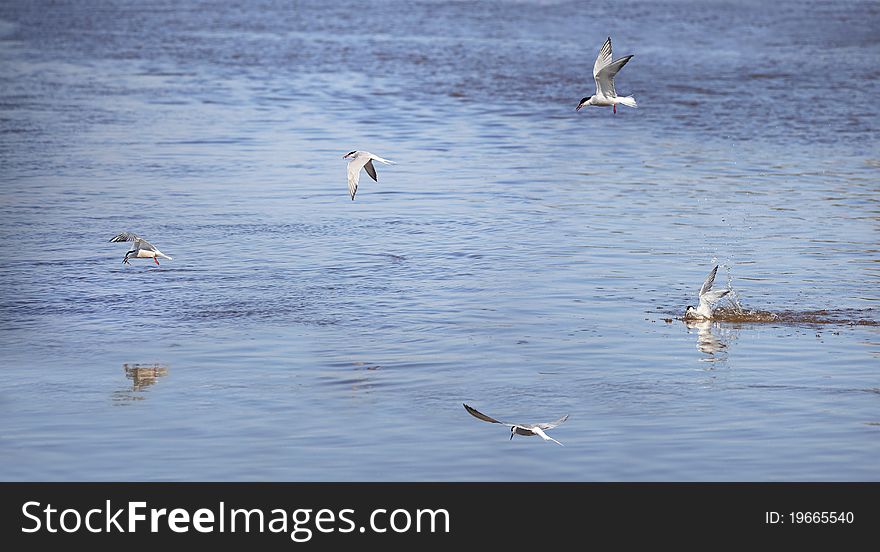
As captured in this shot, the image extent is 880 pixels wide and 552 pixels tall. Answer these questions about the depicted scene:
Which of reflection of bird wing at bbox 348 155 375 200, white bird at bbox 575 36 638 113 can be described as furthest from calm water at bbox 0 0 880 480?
white bird at bbox 575 36 638 113

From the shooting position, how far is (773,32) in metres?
38.7

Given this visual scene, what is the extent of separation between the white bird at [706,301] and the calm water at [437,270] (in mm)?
353

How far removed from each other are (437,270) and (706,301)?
312 centimetres

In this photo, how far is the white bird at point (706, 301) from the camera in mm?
12555

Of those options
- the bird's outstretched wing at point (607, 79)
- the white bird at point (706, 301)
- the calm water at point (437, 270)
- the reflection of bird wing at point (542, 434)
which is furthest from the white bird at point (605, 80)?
the reflection of bird wing at point (542, 434)

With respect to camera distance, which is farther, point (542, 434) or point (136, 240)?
point (136, 240)

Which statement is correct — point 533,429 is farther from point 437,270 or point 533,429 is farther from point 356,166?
point 356,166

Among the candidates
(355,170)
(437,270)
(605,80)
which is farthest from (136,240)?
(605,80)

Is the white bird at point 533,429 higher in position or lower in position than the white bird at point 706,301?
lower

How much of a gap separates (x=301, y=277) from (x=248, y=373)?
3393mm

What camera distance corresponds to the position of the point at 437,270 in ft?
47.8

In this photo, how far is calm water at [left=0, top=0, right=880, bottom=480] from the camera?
30.8ft

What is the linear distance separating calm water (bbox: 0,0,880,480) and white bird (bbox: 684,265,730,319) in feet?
1.16

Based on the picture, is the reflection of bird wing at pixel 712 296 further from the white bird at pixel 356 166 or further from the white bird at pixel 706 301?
the white bird at pixel 356 166
